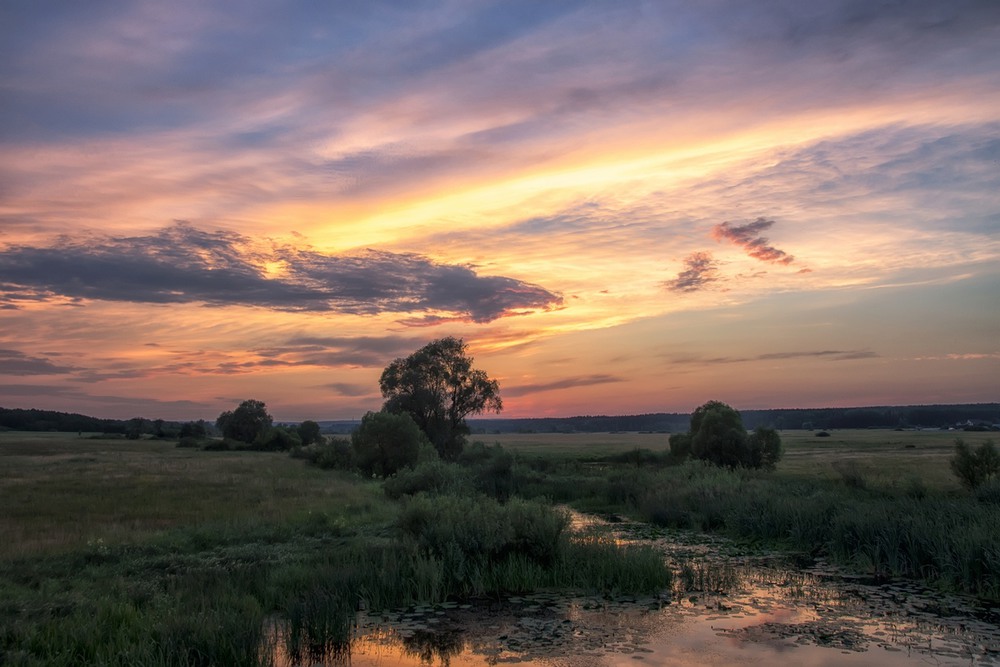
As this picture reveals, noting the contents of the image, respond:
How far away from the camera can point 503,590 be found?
1382cm

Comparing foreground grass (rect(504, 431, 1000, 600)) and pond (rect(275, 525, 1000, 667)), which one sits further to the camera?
foreground grass (rect(504, 431, 1000, 600))

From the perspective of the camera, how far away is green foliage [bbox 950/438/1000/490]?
27984mm

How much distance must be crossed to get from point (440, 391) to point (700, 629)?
5189 cm

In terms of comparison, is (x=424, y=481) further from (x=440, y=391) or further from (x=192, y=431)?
(x=192, y=431)

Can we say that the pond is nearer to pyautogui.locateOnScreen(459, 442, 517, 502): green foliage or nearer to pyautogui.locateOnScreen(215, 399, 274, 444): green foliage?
pyautogui.locateOnScreen(459, 442, 517, 502): green foliage

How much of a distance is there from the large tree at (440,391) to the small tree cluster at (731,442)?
70.5ft

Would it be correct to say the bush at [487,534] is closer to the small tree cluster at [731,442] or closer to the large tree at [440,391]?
the small tree cluster at [731,442]

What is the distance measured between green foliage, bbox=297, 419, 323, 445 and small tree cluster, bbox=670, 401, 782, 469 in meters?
62.2

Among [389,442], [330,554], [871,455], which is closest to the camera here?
[330,554]

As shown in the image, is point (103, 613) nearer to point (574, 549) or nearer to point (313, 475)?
point (574, 549)

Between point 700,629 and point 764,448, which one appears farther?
point 764,448

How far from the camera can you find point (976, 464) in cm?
2842

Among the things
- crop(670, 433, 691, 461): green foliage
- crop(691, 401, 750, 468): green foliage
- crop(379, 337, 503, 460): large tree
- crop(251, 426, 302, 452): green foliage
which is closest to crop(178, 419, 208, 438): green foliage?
crop(251, 426, 302, 452): green foliage

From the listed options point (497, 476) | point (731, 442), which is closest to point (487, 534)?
point (497, 476)
